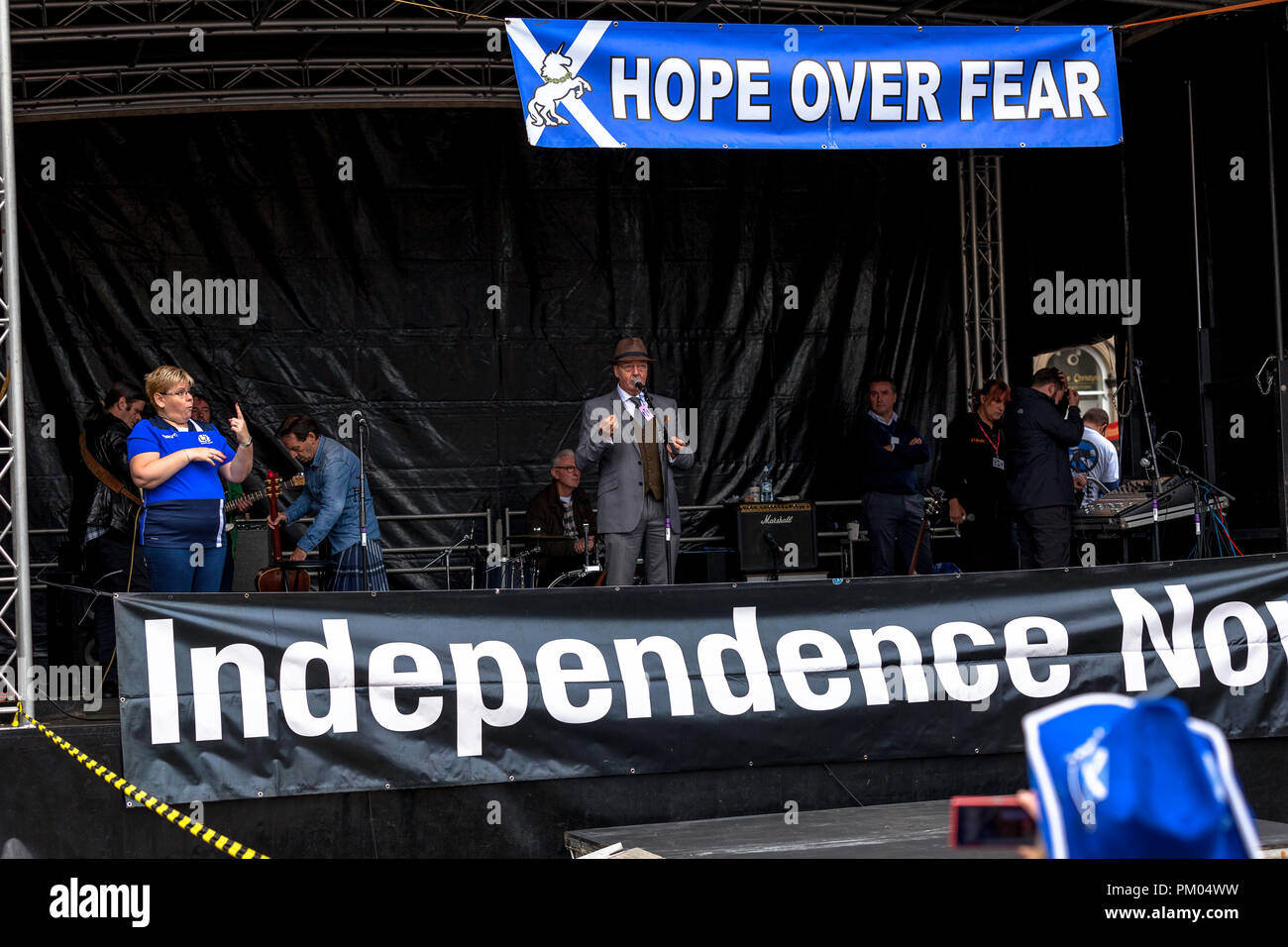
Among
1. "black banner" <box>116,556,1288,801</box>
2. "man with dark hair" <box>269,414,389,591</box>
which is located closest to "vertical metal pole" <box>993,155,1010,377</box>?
"black banner" <box>116,556,1288,801</box>

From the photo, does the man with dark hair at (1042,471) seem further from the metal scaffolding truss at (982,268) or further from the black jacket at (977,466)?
the metal scaffolding truss at (982,268)

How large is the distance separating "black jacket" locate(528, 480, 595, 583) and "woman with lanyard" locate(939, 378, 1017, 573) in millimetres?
2856

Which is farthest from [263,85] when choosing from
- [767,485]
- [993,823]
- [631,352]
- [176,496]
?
[993,823]

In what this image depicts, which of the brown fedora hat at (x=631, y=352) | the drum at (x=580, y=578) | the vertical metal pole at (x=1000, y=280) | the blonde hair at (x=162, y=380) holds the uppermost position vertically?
the vertical metal pole at (x=1000, y=280)

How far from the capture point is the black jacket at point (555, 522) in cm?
1027

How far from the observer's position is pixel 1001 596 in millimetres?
6254

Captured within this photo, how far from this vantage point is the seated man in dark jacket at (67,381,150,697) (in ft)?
26.1

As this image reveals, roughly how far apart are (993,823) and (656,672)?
406 cm

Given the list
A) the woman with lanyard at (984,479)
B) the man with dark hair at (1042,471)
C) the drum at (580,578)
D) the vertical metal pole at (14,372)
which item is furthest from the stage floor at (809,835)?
the woman with lanyard at (984,479)

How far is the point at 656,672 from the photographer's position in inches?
233

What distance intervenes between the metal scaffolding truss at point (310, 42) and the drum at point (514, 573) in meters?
3.85

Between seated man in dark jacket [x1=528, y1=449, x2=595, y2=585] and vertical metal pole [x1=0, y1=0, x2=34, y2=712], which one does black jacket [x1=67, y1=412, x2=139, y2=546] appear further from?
seated man in dark jacket [x1=528, y1=449, x2=595, y2=585]
